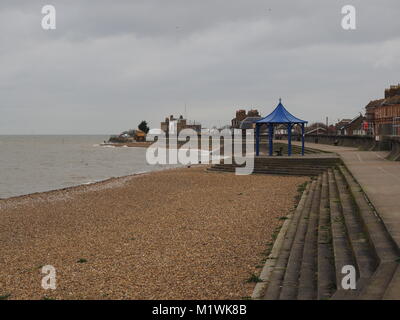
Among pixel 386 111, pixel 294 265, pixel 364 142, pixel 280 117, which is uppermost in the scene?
pixel 386 111

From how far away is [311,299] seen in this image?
17.6ft

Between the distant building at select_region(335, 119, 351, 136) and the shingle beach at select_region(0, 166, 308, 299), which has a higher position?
the distant building at select_region(335, 119, 351, 136)

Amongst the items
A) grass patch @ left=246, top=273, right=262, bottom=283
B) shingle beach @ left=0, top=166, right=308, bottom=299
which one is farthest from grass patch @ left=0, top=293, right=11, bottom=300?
grass patch @ left=246, top=273, right=262, bottom=283

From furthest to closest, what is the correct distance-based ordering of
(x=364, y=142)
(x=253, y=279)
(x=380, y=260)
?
(x=364, y=142) < (x=253, y=279) < (x=380, y=260)

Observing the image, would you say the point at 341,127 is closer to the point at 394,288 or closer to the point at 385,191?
the point at 385,191

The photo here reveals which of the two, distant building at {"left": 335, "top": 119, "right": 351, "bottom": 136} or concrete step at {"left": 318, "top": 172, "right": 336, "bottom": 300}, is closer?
concrete step at {"left": 318, "top": 172, "right": 336, "bottom": 300}

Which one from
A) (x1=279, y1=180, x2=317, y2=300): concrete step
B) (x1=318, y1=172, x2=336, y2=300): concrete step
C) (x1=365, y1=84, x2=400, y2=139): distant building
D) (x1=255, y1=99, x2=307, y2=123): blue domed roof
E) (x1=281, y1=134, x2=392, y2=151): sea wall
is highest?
(x1=365, y1=84, x2=400, y2=139): distant building

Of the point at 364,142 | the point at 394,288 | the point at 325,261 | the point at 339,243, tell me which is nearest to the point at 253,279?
the point at 325,261

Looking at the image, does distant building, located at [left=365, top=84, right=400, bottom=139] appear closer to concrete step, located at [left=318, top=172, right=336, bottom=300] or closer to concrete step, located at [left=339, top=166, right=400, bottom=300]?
concrete step, located at [left=318, top=172, right=336, bottom=300]

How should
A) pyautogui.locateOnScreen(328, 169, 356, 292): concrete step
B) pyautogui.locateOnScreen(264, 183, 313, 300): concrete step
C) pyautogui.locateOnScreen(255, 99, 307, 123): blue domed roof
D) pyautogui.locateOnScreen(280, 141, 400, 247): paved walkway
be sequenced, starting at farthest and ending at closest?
pyautogui.locateOnScreen(255, 99, 307, 123): blue domed roof < pyautogui.locateOnScreen(280, 141, 400, 247): paved walkway < pyautogui.locateOnScreen(328, 169, 356, 292): concrete step < pyautogui.locateOnScreen(264, 183, 313, 300): concrete step

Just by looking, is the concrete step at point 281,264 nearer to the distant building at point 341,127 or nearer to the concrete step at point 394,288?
the concrete step at point 394,288

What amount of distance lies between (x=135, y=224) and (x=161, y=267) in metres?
4.90

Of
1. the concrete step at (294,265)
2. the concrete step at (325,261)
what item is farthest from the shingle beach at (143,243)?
the concrete step at (325,261)
